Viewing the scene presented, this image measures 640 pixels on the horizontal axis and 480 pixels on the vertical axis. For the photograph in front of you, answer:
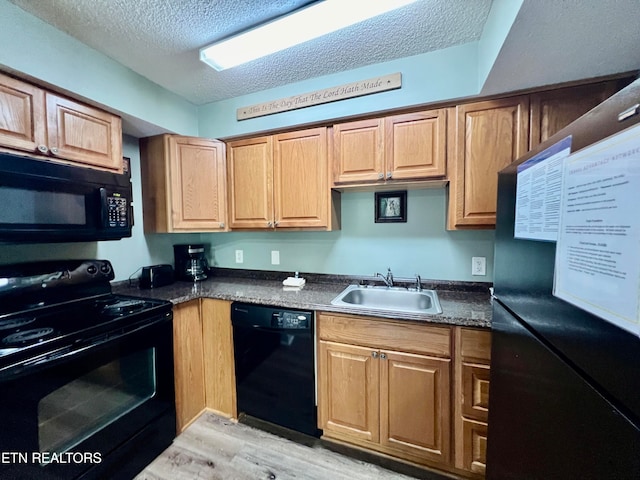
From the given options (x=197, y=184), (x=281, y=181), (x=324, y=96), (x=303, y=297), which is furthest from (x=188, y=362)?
(x=324, y=96)

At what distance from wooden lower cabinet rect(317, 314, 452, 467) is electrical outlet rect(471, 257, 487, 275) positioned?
0.66m

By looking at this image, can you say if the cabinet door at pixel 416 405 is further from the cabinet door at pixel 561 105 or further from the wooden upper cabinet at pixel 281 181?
Answer: the cabinet door at pixel 561 105

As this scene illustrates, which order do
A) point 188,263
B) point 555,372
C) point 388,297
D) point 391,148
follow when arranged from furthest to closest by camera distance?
1. point 188,263
2. point 388,297
3. point 391,148
4. point 555,372

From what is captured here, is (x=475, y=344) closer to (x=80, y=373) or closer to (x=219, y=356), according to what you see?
(x=219, y=356)

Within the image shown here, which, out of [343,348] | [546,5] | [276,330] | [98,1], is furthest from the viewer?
[276,330]

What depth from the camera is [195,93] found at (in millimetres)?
2010

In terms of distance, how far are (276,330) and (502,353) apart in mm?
1209

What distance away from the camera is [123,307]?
4.86 ft

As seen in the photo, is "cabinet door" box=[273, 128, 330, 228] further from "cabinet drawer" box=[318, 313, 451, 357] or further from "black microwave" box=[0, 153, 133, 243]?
"black microwave" box=[0, 153, 133, 243]

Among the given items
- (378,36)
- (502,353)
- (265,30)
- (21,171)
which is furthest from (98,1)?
(502,353)

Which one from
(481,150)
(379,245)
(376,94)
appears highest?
(376,94)

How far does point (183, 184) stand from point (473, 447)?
2491 mm

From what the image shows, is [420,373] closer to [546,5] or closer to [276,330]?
[276,330]

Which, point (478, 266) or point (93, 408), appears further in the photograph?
point (478, 266)
